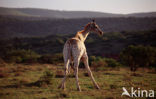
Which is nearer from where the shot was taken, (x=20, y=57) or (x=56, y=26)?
(x=20, y=57)

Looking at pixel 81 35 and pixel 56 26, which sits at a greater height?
pixel 81 35

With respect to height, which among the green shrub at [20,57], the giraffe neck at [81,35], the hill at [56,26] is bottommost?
the green shrub at [20,57]

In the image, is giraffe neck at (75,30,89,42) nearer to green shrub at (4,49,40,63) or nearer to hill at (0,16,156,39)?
green shrub at (4,49,40,63)

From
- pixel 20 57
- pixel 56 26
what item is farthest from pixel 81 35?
pixel 56 26

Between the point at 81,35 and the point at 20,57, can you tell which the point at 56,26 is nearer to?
the point at 20,57

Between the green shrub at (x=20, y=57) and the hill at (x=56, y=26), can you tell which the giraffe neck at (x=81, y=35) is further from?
the hill at (x=56, y=26)

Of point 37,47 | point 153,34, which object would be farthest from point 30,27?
point 153,34

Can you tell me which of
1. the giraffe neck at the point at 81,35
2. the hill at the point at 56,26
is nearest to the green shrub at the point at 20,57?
the giraffe neck at the point at 81,35

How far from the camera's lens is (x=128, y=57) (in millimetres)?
17969

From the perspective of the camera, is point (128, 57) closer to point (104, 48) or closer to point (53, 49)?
point (104, 48)

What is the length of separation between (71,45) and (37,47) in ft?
132

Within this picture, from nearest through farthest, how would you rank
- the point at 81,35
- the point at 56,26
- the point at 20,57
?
the point at 81,35
the point at 20,57
the point at 56,26

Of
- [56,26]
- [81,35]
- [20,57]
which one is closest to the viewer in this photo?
[81,35]

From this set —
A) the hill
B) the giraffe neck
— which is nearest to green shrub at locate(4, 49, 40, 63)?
the giraffe neck
